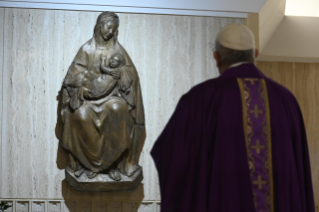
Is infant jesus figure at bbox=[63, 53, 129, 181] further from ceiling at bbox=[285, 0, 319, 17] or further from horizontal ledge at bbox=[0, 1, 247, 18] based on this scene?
ceiling at bbox=[285, 0, 319, 17]

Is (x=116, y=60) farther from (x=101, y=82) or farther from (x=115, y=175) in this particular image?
(x=115, y=175)

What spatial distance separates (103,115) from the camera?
4.99 metres

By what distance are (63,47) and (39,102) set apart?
0.64m

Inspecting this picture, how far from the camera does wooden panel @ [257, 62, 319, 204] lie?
6.61m

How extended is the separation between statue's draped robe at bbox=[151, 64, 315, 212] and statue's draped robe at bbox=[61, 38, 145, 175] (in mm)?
2223

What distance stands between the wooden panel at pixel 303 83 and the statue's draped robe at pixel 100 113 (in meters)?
2.28

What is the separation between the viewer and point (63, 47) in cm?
549

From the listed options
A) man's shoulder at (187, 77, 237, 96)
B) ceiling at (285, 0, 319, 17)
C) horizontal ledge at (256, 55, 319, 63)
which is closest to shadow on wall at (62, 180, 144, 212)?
horizontal ledge at (256, 55, 319, 63)

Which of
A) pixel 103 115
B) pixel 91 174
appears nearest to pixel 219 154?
pixel 103 115

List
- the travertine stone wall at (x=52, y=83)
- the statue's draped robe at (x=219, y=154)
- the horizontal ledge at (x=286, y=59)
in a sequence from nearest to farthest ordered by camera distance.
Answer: the statue's draped robe at (x=219, y=154) < the travertine stone wall at (x=52, y=83) < the horizontal ledge at (x=286, y=59)

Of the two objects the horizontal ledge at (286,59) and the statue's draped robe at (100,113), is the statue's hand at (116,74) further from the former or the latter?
the horizontal ledge at (286,59)

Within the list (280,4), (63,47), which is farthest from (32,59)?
(280,4)

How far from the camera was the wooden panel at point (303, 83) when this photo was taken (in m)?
6.61

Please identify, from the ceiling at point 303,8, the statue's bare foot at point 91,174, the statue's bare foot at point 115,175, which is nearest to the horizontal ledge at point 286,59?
the ceiling at point 303,8
